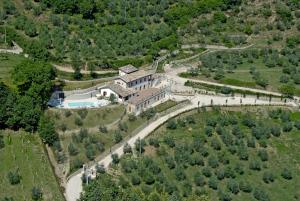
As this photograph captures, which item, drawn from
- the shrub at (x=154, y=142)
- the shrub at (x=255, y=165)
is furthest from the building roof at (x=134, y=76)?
the shrub at (x=255, y=165)

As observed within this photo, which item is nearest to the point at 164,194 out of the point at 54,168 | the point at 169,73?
the point at 54,168

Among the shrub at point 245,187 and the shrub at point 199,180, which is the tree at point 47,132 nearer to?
the shrub at point 199,180

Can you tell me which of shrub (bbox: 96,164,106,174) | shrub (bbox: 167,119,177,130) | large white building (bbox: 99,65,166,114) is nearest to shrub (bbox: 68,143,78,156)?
shrub (bbox: 96,164,106,174)

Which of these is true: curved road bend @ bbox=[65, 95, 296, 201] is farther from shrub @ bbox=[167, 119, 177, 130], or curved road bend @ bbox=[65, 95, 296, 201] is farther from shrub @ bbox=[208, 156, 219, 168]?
shrub @ bbox=[208, 156, 219, 168]

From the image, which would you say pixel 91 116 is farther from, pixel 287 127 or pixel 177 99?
pixel 287 127

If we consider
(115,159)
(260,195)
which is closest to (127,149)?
(115,159)
